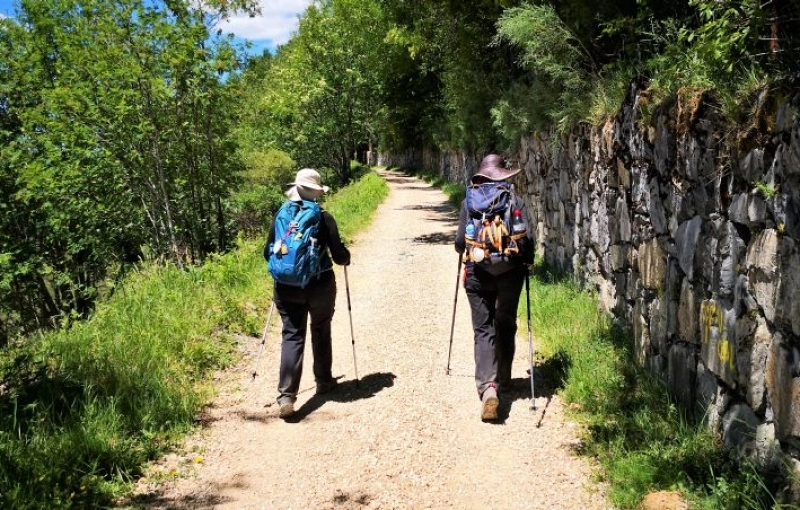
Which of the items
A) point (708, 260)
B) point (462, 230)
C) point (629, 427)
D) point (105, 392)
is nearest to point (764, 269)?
point (708, 260)

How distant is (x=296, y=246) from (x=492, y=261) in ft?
5.19

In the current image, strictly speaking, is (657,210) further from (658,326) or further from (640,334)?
(640,334)

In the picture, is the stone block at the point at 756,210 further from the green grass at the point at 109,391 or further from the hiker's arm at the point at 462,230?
the green grass at the point at 109,391

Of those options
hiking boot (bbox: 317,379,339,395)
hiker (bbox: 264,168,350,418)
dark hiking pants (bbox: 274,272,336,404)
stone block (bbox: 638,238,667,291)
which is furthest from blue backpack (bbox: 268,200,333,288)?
stone block (bbox: 638,238,667,291)

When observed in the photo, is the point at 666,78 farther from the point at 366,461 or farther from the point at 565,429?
the point at 366,461

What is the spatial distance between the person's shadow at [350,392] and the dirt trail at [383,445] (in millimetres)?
18

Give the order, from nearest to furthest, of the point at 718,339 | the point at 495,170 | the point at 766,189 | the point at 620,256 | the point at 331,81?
the point at 766,189 < the point at 718,339 < the point at 495,170 < the point at 620,256 < the point at 331,81

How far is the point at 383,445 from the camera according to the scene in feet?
14.1

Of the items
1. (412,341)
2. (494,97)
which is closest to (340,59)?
(494,97)

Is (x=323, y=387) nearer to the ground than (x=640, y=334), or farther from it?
nearer to the ground

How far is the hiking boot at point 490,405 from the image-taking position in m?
4.55

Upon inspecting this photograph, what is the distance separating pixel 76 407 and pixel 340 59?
90.9 feet

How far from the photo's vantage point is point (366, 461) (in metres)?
4.09

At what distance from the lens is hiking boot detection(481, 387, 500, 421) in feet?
14.9
